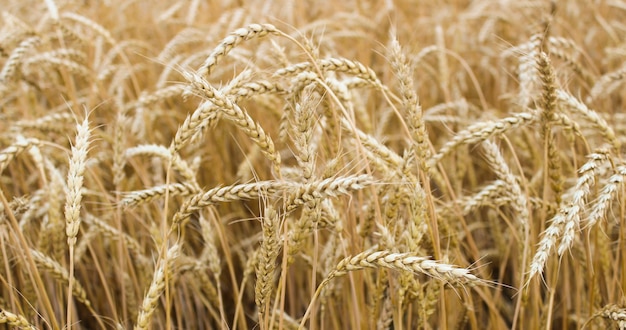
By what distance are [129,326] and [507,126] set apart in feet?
4.49

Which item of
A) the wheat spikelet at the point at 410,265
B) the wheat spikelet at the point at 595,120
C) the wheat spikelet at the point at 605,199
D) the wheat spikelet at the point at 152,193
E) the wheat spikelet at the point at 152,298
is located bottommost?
the wheat spikelet at the point at 152,298

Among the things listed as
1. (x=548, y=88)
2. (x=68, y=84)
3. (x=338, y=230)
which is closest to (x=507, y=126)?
(x=548, y=88)

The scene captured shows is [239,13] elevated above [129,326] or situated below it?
above

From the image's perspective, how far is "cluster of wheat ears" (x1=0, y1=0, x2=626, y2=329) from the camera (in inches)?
44.7

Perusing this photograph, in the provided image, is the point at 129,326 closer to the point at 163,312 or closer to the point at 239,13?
the point at 163,312

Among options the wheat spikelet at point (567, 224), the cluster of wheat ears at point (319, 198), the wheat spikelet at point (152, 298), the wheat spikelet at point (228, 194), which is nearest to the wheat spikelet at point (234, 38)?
the cluster of wheat ears at point (319, 198)

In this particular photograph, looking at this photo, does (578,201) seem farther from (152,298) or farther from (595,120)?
(152,298)

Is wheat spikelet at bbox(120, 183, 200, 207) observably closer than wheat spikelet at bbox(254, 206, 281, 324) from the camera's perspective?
No

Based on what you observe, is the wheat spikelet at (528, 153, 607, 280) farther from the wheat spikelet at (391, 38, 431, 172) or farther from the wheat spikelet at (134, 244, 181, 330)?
the wheat spikelet at (134, 244, 181, 330)

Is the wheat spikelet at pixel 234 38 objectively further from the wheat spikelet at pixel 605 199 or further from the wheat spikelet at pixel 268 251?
the wheat spikelet at pixel 605 199

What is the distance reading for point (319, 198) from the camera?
103 centimetres

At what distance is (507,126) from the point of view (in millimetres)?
1317

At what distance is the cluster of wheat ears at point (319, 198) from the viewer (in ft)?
3.73

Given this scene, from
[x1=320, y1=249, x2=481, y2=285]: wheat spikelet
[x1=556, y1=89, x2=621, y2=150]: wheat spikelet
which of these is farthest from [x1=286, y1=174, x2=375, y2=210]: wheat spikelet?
[x1=556, y1=89, x2=621, y2=150]: wheat spikelet
